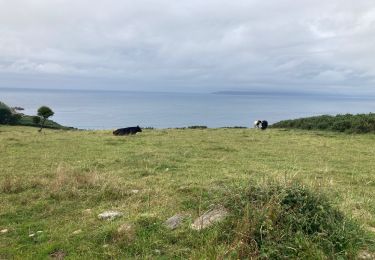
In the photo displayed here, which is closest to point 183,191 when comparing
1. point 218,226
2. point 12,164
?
point 218,226

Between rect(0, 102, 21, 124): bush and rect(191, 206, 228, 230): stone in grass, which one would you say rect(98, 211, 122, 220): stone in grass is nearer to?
rect(191, 206, 228, 230): stone in grass

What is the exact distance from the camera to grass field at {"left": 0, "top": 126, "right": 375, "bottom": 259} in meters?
5.34

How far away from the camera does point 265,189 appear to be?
18.2 ft

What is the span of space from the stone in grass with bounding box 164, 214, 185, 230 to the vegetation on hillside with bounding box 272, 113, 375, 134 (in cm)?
2334

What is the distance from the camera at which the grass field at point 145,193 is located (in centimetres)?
534

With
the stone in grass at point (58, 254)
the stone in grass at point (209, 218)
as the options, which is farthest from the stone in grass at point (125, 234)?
the stone in grass at point (209, 218)

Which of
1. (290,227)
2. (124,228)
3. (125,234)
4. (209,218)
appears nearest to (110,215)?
(124,228)

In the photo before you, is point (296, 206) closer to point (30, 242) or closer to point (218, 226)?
point (218, 226)

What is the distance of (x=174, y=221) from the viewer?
6.04 meters

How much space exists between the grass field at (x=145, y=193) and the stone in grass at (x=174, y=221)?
110 millimetres

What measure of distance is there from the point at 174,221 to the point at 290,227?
1.88m

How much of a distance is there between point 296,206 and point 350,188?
475 cm

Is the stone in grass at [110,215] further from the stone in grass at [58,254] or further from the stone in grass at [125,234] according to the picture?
the stone in grass at [58,254]

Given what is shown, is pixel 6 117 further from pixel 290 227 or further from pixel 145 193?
pixel 290 227
